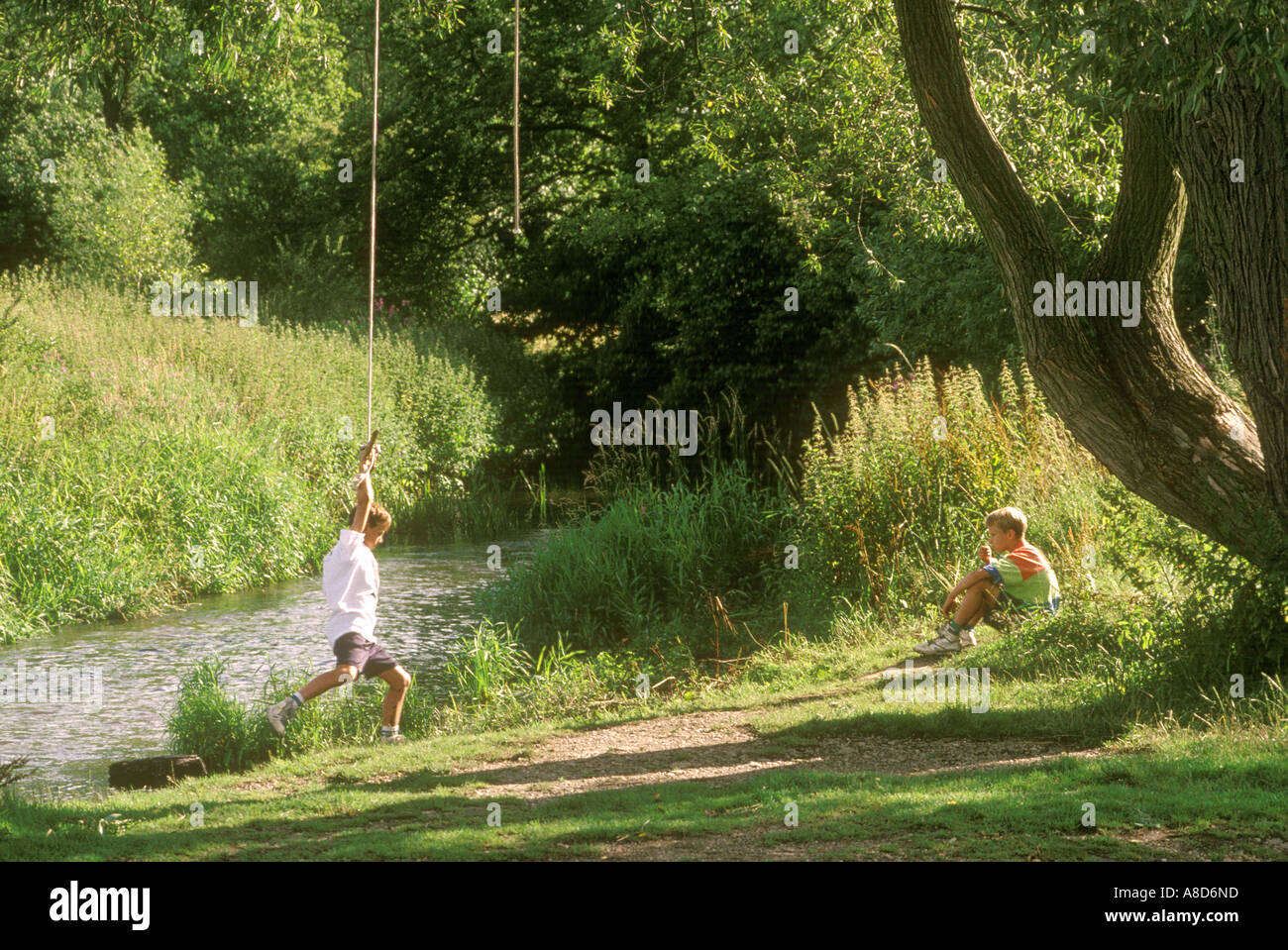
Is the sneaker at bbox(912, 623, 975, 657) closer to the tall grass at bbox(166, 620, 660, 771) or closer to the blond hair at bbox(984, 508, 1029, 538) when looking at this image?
the blond hair at bbox(984, 508, 1029, 538)

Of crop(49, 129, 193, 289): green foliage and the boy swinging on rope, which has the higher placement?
crop(49, 129, 193, 289): green foliage

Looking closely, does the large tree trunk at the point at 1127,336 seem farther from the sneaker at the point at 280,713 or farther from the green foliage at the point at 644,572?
the sneaker at the point at 280,713

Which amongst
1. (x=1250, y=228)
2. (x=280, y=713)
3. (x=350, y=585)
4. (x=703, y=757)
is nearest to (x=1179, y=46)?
(x=1250, y=228)

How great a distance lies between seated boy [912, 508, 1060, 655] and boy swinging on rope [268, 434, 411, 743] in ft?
12.6

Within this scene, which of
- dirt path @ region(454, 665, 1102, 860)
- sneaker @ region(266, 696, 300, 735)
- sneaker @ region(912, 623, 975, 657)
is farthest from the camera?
sneaker @ region(912, 623, 975, 657)

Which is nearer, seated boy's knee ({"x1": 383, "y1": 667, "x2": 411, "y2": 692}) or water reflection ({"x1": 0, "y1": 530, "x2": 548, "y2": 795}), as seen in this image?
seated boy's knee ({"x1": 383, "y1": 667, "x2": 411, "y2": 692})

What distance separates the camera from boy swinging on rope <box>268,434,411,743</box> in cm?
827

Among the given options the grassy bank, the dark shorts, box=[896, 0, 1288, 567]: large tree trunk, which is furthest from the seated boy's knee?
box=[896, 0, 1288, 567]: large tree trunk

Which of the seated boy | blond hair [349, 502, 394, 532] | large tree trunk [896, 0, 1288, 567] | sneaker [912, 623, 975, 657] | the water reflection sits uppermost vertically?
large tree trunk [896, 0, 1288, 567]

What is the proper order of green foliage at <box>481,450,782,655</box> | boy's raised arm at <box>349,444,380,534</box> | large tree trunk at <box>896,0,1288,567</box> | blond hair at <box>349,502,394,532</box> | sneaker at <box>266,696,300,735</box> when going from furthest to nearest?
1. green foliage at <box>481,450,782,655</box>
2. sneaker at <box>266,696,300,735</box>
3. blond hair at <box>349,502,394,532</box>
4. boy's raised arm at <box>349,444,380,534</box>
5. large tree trunk at <box>896,0,1288,567</box>

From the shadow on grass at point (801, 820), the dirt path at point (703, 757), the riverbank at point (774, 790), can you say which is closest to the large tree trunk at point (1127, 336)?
the riverbank at point (774, 790)

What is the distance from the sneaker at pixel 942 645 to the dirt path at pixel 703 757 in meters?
1.67

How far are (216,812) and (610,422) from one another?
16.8m
